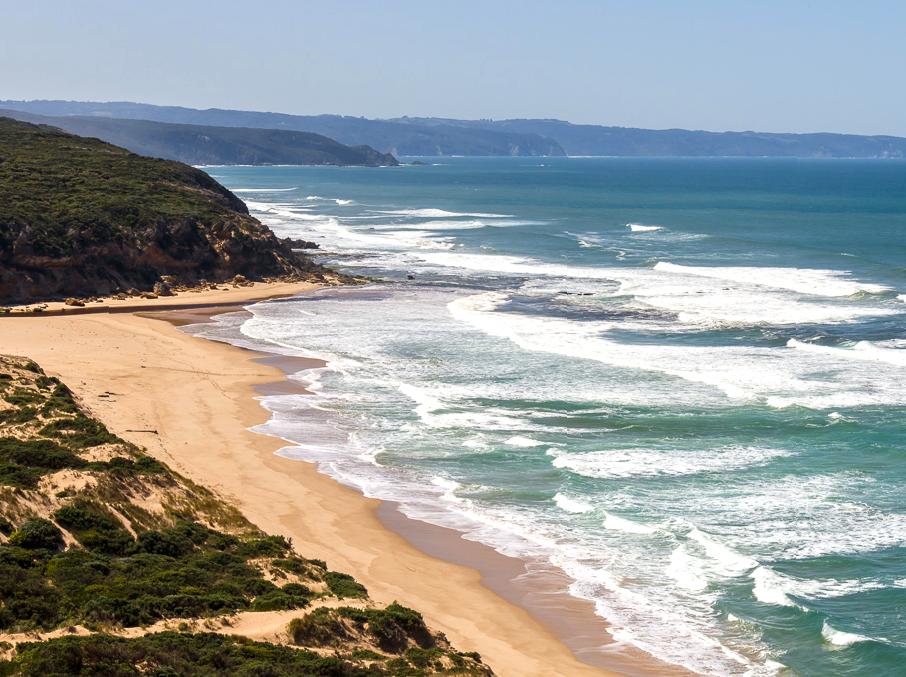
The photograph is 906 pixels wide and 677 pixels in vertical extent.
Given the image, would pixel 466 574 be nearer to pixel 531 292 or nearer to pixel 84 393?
pixel 84 393

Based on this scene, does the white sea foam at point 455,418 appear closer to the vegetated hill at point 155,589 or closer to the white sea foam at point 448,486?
the white sea foam at point 448,486

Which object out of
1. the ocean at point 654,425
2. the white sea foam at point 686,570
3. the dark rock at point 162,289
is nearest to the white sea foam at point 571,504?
the ocean at point 654,425

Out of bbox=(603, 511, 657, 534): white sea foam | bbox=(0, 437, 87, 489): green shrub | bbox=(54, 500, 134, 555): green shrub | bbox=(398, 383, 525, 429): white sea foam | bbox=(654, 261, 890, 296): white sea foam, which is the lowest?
bbox=(603, 511, 657, 534): white sea foam

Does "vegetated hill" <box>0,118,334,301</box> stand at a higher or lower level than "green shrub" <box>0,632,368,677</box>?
higher

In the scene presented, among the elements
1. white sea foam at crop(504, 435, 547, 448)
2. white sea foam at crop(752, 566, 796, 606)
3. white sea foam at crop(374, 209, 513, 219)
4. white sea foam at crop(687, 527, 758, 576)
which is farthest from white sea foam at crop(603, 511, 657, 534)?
white sea foam at crop(374, 209, 513, 219)

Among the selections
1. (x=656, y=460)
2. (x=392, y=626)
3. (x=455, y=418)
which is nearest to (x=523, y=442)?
(x=455, y=418)

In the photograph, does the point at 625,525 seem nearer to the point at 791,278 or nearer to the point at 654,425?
the point at 654,425

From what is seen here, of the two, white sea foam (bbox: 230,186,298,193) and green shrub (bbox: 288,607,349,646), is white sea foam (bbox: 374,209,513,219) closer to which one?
white sea foam (bbox: 230,186,298,193)
